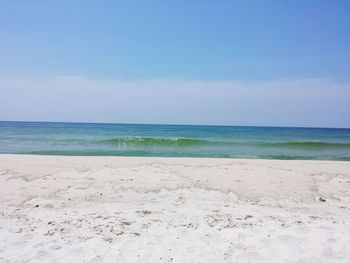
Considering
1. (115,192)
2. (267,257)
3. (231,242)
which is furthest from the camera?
(115,192)

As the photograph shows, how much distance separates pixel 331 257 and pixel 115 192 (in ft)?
13.5

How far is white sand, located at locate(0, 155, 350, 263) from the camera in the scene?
3.58m

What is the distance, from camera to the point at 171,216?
4840 millimetres

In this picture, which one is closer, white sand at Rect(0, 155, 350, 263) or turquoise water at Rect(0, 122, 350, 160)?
white sand at Rect(0, 155, 350, 263)

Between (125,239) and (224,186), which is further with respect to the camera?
(224,186)

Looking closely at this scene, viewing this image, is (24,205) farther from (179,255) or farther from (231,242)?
(231,242)

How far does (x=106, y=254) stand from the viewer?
3494 millimetres

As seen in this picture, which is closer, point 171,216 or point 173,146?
point 171,216

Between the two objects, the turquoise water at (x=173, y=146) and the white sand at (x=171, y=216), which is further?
the turquoise water at (x=173, y=146)

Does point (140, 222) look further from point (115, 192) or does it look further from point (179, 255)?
point (115, 192)

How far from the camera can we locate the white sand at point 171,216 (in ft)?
11.7

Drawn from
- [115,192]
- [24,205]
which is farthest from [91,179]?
[24,205]

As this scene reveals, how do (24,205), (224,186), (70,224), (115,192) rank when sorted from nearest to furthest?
(70,224) → (24,205) → (115,192) → (224,186)

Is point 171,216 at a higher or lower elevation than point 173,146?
higher
